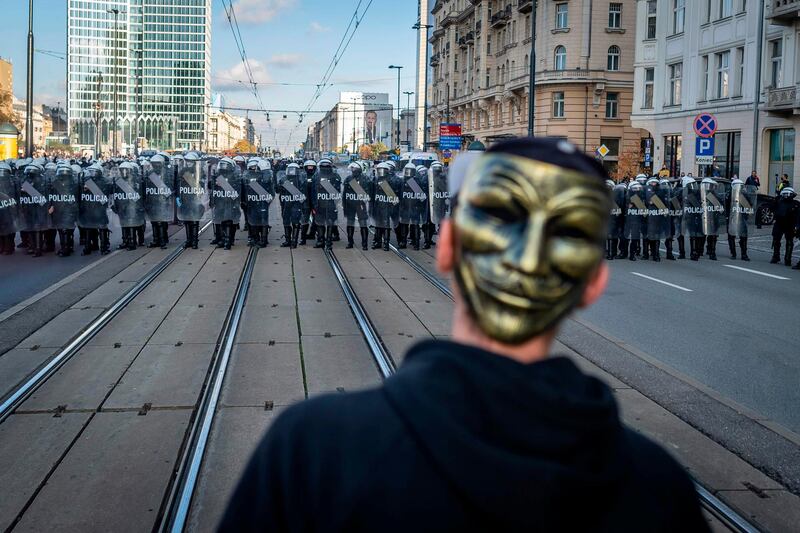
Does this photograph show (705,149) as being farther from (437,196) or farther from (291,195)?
(291,195)

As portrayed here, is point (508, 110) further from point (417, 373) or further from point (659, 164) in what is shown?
point (417, 373)

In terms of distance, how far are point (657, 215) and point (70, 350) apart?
14.3m

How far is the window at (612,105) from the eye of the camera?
5778 centimetres

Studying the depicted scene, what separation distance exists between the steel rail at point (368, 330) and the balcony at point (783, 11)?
2235 cm

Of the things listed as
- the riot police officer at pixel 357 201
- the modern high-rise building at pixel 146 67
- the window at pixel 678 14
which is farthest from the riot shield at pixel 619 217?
the modern high-rise building at pixel 146 67

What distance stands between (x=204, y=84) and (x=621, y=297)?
165895 millimetres

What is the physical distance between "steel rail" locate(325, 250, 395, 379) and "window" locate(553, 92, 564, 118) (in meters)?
44.4

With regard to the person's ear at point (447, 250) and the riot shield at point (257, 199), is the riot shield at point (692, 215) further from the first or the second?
the person's ear at point (447, 250)

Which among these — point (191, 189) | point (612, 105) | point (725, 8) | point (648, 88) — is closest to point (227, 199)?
point (191, 189)

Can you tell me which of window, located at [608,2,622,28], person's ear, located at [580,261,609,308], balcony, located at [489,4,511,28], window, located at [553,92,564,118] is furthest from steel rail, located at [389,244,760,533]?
balcony, located at [489,4,511,28]

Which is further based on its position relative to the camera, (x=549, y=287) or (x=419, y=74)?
(x=419, y=74)

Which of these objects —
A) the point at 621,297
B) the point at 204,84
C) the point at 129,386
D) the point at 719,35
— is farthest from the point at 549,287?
the point at 204,84

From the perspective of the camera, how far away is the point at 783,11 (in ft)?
104

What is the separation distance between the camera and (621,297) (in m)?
14.3
